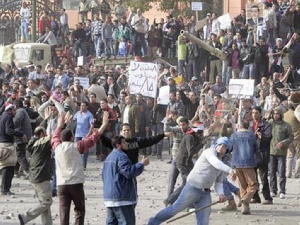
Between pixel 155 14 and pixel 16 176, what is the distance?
83.6 feet

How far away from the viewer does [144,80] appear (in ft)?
92.7

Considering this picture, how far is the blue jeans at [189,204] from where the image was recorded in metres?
15.6

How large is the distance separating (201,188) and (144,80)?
1268 centimetres

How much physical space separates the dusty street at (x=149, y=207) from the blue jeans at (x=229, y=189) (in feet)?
1.06

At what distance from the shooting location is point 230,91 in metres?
27.6

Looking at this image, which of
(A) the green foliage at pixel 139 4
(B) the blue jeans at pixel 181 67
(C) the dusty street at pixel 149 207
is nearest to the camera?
(C) the dusty street at pixel 149 207

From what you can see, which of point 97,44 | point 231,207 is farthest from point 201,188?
point 97,44

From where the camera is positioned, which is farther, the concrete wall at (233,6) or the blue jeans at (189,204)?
the concrete wall at (233,6)

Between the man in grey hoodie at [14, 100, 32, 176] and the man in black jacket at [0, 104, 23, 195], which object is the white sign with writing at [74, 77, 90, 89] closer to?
the man in grey hoodie at [14, 100, 32, 176]

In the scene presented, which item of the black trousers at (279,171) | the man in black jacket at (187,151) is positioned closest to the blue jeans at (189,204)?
the man in black jacket at (187,151)

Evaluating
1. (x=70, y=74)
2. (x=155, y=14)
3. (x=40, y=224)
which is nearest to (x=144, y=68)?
(x=70, y=74)

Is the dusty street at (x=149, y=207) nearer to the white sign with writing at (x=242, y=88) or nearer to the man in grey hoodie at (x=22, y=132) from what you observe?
the man in grey hoodie at (x=22, y=132)

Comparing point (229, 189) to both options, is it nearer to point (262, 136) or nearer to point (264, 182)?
point (264, 182)

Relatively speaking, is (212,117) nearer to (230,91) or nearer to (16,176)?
(230,91)
